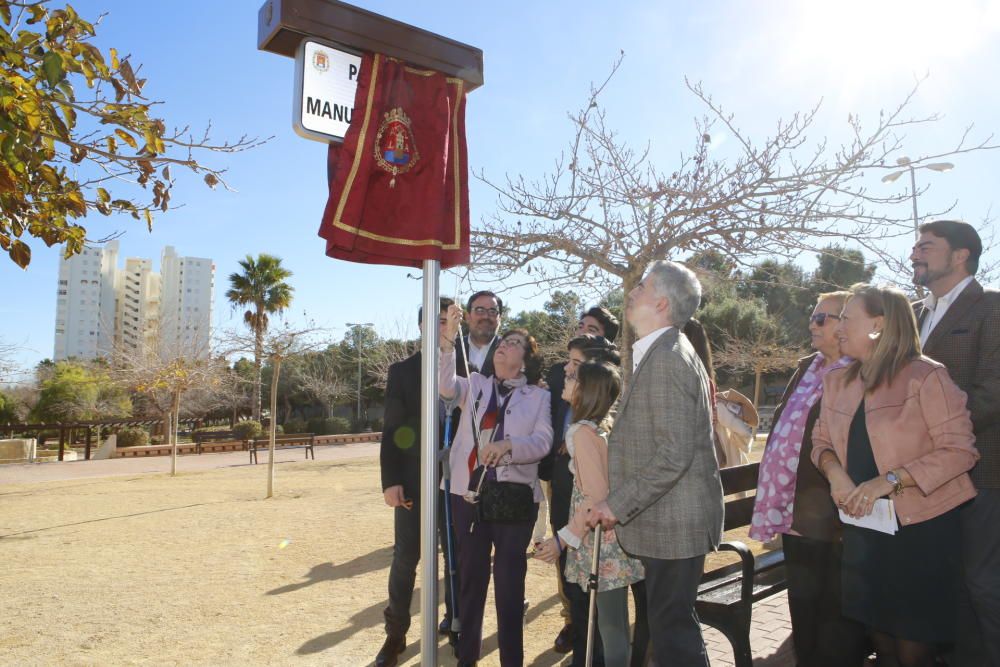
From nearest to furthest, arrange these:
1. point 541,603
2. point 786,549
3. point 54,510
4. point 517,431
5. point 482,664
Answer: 1. point 786,549
2. point 517,431
3. point 482,664
4. point 541,603
5. point 54,510

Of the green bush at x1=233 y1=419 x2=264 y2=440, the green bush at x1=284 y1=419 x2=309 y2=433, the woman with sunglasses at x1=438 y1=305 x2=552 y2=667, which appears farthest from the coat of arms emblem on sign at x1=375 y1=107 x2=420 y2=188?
the green bush at x1=284 y1=419 x2=309 y2=433

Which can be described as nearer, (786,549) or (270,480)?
(786,549)

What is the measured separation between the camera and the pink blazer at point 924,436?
2.48 meters

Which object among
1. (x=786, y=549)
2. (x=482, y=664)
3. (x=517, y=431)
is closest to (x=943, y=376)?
(x=786, y=549)

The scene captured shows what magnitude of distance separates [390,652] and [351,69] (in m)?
3.12

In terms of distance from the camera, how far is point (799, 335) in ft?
114

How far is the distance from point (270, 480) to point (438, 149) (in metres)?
10.3

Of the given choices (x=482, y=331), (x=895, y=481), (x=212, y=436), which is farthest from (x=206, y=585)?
(x=212, y=436)

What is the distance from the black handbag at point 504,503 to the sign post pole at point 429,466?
0.89 metres

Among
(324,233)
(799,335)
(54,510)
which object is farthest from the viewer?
(799,335)

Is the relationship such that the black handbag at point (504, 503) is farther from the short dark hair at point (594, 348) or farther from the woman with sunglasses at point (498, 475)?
the short dark hair at point (594, 348)

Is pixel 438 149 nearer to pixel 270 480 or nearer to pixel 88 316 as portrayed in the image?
pixel 270 480

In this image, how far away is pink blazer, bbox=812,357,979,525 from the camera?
248 centimetres

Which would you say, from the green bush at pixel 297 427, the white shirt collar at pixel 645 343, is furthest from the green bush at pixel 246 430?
the white shirt collar at pixel 645 343
